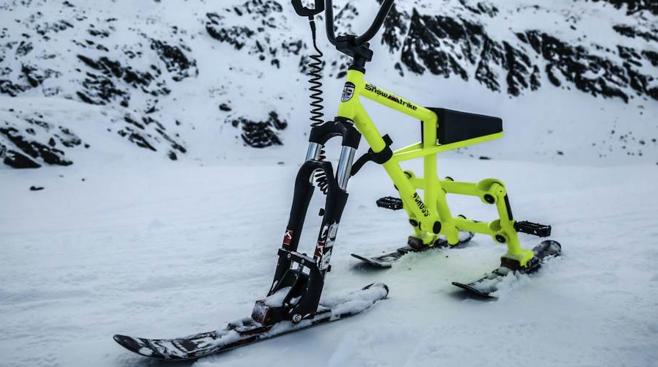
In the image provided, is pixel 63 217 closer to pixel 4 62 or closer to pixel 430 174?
pixel 430 174

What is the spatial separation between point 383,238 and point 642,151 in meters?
20.3

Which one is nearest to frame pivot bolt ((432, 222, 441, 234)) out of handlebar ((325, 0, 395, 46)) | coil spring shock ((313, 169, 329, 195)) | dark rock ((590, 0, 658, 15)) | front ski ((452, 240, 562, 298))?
front ski ((452, 240, 562, 298))

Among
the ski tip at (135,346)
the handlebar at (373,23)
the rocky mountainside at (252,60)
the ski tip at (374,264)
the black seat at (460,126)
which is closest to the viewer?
the ski tip at (135,346)

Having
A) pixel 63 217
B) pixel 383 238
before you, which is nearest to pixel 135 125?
pixel 63 217

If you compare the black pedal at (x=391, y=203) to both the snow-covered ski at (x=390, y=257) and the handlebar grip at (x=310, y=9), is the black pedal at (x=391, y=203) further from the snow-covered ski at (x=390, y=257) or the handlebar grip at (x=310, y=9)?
the handlebar grip at (x=310, y=9)

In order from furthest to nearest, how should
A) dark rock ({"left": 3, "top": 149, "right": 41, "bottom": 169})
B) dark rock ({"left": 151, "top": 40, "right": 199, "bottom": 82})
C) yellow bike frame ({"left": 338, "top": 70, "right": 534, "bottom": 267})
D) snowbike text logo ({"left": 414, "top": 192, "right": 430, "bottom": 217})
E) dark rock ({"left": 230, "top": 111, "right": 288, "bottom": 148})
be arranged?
dark rock ({"left": 151, "top": 40, "right": 199, "bottom": 82}), dark rock ({"left": 230, "top": 111, "right": 288, "bottom": 148}), dark rock ({"left": 3, "top": 149, "right": 41, "bottom": 169}), snowbike text logo ({"left": 414, "top": 192, "right": 430, "bottom": 217}), yellow bike frame ({"left": 338, "top": 70, "right": 534, "bottom": 267})

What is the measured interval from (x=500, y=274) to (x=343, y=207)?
1757 millimetres

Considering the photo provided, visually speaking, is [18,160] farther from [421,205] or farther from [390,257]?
[421,205]

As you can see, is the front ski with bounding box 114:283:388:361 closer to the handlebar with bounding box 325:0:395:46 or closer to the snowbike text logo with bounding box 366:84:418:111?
the snowbike text logo with bounding box 366:84:418:111

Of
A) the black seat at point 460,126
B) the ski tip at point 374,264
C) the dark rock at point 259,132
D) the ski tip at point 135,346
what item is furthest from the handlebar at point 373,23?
the dark rock at point 259,132

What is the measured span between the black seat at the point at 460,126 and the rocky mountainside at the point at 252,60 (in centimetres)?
1138

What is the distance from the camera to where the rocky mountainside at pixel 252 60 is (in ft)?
56.6

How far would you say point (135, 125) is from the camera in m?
14.5

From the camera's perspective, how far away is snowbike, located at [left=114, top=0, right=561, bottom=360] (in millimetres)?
2512
